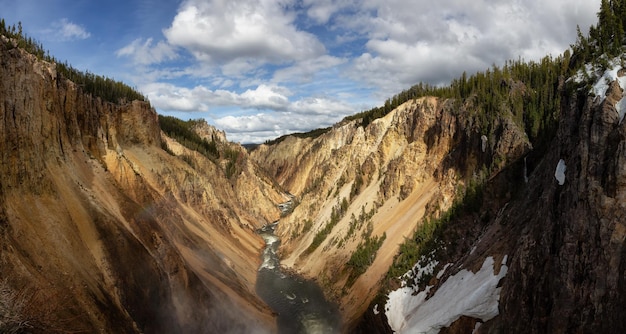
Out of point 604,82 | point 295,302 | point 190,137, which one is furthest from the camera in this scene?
point 190,137

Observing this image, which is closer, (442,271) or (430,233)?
(442,271)

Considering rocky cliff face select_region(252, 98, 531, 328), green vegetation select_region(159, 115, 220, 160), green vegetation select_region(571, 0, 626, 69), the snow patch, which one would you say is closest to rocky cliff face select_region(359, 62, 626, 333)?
green vegetation select_region(571, 0, 626, 69)

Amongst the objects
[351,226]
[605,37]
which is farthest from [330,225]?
[605,37]

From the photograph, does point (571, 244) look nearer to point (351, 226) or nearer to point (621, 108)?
point (621, 108)

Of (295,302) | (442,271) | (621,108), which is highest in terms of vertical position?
(621,108)

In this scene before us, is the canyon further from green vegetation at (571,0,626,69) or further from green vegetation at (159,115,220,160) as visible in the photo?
green vegetation at (159,115,220,160)

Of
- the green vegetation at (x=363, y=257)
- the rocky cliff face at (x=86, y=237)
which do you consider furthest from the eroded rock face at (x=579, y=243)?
the green vegetation at (x=363, y=257)

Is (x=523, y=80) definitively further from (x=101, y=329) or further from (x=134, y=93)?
(x=134, y=93)
